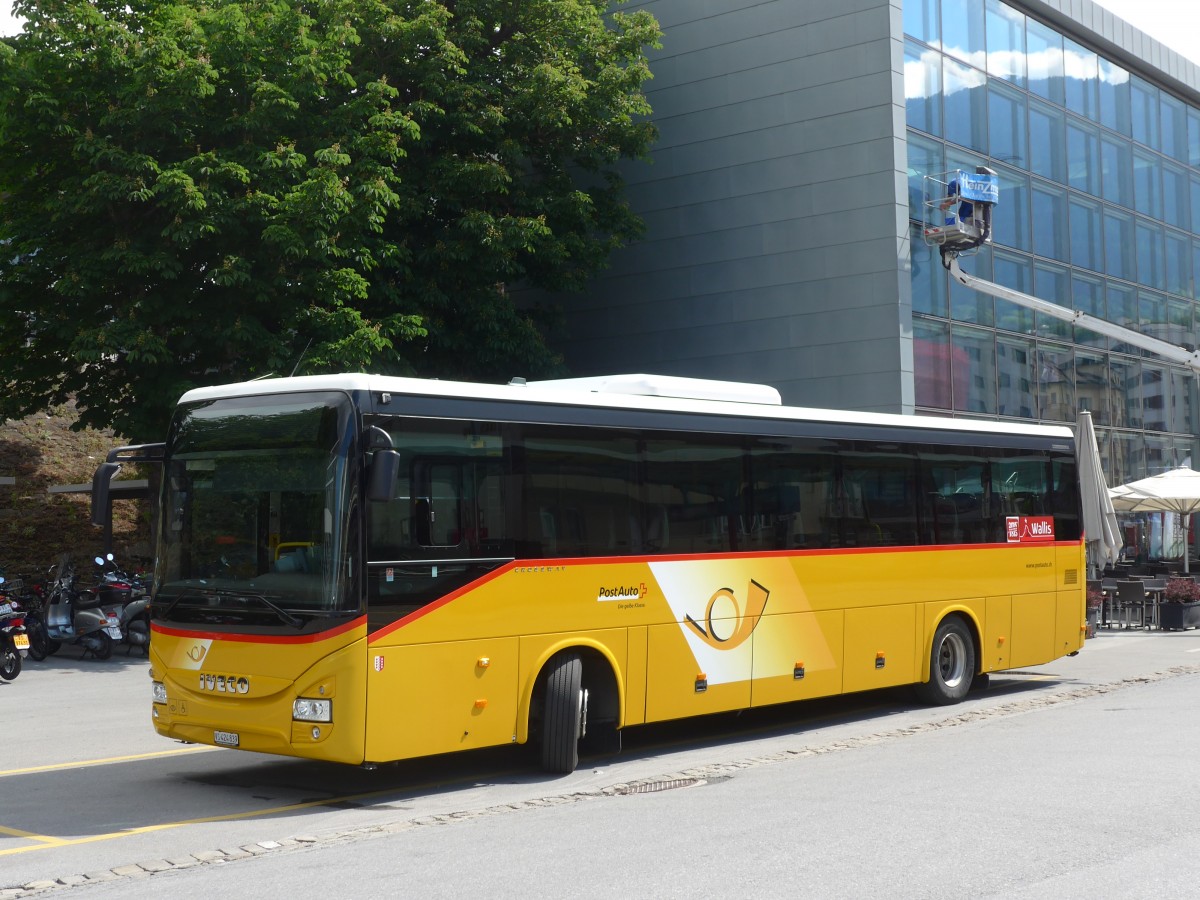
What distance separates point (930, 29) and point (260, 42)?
1430 cm

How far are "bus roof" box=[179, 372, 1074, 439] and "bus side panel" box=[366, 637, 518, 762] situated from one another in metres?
1.80

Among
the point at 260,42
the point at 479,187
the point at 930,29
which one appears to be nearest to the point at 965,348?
the point at 930,29

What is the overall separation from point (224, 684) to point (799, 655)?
17.6ft

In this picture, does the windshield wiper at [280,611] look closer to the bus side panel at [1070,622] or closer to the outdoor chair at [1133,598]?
the bus side panel at [1070,622]

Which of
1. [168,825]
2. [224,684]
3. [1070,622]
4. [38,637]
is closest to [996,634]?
[1070,622]

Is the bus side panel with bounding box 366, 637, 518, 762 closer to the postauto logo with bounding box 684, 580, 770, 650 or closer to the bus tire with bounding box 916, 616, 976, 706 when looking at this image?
the postauto logo with bounding box 684, 580, 770, 650

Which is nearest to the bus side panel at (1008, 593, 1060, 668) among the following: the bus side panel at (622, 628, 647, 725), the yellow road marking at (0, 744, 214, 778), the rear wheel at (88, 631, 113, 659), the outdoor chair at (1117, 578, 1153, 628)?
the bus side panel at (622, 628, 647, 725)

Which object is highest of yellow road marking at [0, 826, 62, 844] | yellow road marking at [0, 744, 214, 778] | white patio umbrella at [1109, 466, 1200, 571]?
white patio umbrella at [1109, 466, 1200, 571]

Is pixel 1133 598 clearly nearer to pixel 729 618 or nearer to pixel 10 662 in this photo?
pixel 729 618

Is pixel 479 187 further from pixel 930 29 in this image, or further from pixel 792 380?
pixel 930 29

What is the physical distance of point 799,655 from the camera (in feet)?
40.8

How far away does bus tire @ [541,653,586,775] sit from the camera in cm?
1024

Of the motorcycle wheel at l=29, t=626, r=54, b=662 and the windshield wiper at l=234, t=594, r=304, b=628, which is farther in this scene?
the motorcycle wheel at l=29, t=626, r=54, b=662

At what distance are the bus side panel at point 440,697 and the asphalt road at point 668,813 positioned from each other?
1.40 feet
